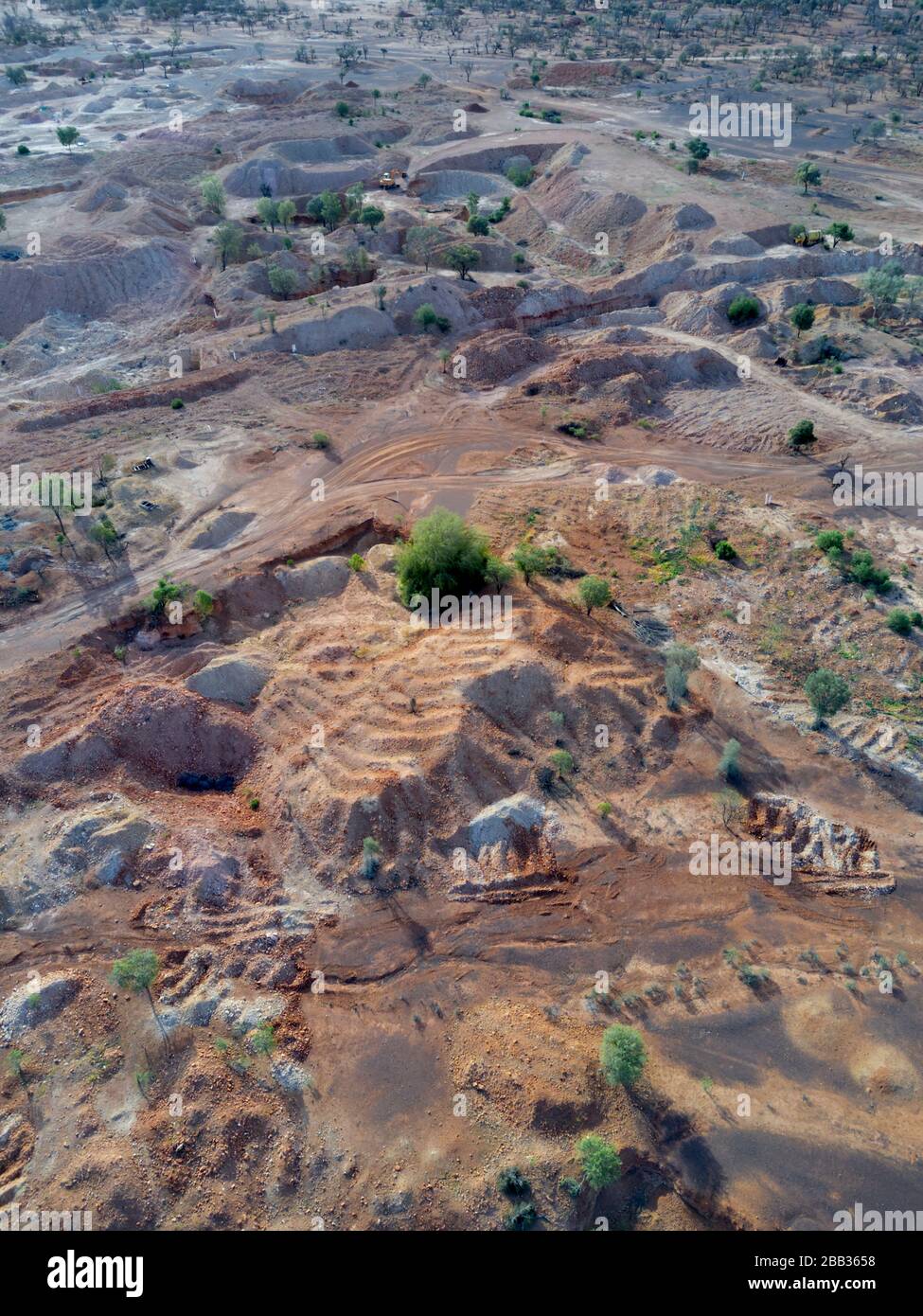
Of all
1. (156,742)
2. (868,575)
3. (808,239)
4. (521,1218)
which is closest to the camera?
(521,1218)

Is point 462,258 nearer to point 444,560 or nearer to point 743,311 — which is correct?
point 743,311

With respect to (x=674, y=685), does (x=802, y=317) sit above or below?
above

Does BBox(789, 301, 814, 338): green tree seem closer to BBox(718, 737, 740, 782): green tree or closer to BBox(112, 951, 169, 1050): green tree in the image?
BBox(718, 737, 740, 782): green tree

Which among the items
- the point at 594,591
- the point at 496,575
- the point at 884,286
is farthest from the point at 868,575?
the point at 884,286
